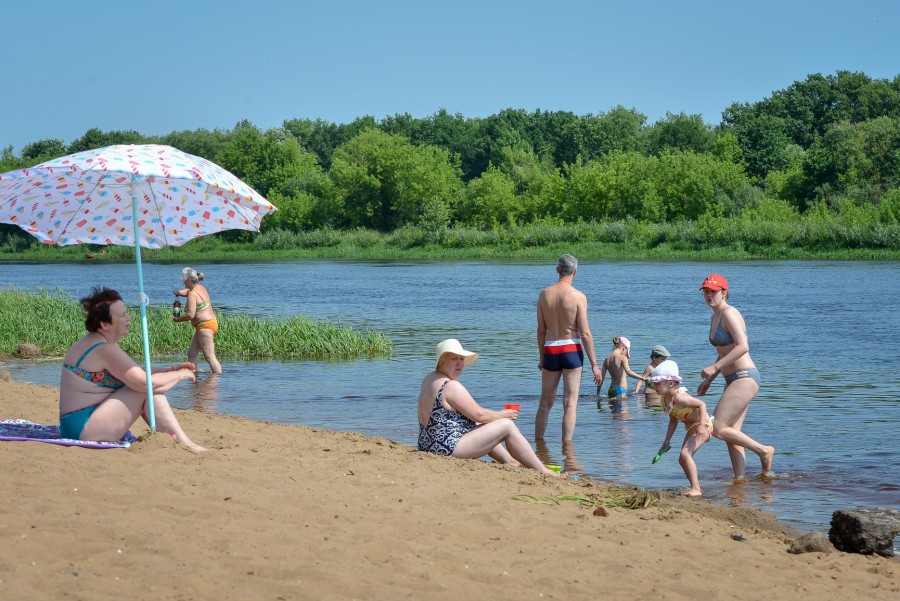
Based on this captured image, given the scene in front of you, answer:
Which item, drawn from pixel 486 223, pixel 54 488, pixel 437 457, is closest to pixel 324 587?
pixel 54 488

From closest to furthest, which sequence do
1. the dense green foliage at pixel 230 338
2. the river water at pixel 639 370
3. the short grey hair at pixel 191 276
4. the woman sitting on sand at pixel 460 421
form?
1. the woman sitting on sand at pixel 460 421
2. the river water at pixel 639 370
3. the short grey hair at pixel 191 276
4. the dense green foliage at pixel 230 338

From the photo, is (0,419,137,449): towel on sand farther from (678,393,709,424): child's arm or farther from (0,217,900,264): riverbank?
(0,217,900,264): riverbank

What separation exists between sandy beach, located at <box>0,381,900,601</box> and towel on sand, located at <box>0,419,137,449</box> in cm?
11

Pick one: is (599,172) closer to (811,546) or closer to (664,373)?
(664,373)

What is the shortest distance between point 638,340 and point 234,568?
1870 cm

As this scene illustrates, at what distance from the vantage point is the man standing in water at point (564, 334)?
10422mm

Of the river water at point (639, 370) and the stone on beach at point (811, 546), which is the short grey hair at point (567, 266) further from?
the stone on beach at point (811, 546)

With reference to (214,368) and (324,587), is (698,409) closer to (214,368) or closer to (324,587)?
(324,587)

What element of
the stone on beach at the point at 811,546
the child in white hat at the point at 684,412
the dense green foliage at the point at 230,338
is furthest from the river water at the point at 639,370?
the stone on beach at the point at 811,546

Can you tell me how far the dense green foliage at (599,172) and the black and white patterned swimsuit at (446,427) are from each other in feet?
184

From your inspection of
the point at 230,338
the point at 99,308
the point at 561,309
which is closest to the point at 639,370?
the point at 230,338

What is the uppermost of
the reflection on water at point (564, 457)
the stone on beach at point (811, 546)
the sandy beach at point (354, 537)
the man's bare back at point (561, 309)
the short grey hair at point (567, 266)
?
the short grey hair at point (567, 266)

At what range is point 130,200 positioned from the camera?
28.7 ft

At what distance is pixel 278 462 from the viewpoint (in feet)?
25.8
